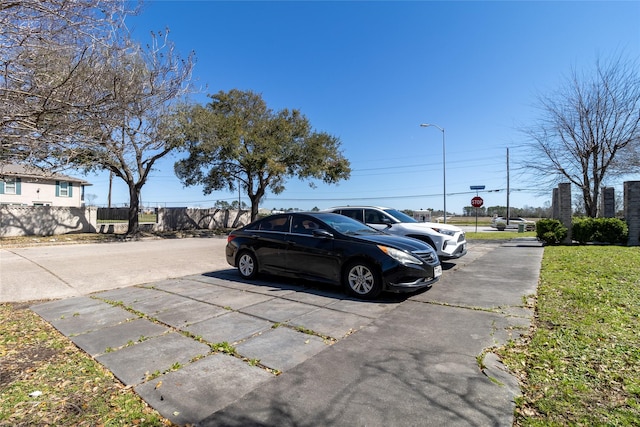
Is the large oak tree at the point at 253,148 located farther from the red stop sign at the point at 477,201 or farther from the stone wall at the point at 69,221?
the red stop sign at the point at 477,201

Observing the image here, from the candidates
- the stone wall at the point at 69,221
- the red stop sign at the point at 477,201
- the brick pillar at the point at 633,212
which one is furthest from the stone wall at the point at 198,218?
the brick pillar at the point at 633,212

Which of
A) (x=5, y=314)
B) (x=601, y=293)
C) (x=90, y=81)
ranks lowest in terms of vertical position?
(x=5, y=314)

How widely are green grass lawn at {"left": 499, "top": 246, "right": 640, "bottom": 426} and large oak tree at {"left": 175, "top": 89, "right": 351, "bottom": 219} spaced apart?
791 inches

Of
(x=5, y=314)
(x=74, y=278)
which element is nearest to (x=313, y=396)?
(x=5, y=314)

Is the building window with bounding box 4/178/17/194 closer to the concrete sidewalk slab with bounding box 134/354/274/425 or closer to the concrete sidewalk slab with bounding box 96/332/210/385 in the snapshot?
the concrete sidewalk slab with bounding box 96/332/210/385

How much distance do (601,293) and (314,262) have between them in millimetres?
4865

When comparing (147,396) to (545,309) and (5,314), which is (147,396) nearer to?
(5,314)

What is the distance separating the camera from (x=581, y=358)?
3393 mm

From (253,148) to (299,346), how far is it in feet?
73.3

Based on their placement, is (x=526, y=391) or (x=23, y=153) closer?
(x=526, y=391)

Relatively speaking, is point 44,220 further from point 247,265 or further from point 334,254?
point 334,254

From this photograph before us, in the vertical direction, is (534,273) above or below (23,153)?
below

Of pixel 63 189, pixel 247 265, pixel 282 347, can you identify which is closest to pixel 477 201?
pixel 247 265

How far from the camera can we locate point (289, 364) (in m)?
3.39
